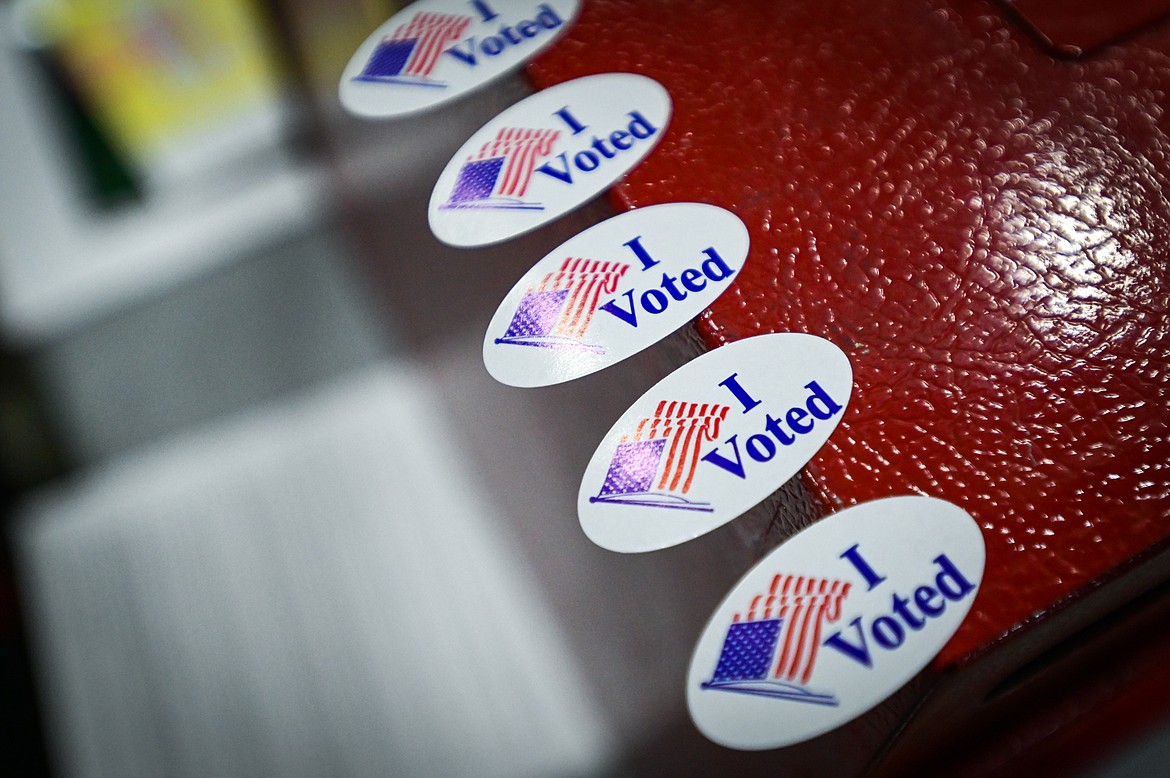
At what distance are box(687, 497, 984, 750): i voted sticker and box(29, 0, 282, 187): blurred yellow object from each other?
0.84 m

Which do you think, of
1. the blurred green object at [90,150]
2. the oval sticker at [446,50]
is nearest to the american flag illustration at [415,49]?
the oval sticker at [446,50]

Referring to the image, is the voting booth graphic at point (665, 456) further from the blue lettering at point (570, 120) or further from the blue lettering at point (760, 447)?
the blue lettering at point (570, 120)

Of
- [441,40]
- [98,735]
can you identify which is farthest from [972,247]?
[98,735]

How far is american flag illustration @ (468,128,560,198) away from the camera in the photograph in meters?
0.52

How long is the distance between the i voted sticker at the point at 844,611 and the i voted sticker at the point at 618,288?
13 centimetres

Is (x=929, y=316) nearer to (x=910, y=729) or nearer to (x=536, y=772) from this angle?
(x=910, y=729)

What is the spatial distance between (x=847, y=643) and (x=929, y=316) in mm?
162

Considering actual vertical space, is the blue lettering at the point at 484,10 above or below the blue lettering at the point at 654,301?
above

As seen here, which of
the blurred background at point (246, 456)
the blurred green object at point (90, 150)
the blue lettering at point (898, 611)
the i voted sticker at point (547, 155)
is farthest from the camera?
the blurred green object at point (90, 150)

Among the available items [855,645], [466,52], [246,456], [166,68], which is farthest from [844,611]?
[166,68]

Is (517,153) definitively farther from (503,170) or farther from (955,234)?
(955,234)

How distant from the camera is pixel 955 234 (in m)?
0.47

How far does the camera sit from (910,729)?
439mm

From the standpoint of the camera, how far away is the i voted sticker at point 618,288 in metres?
0.47
